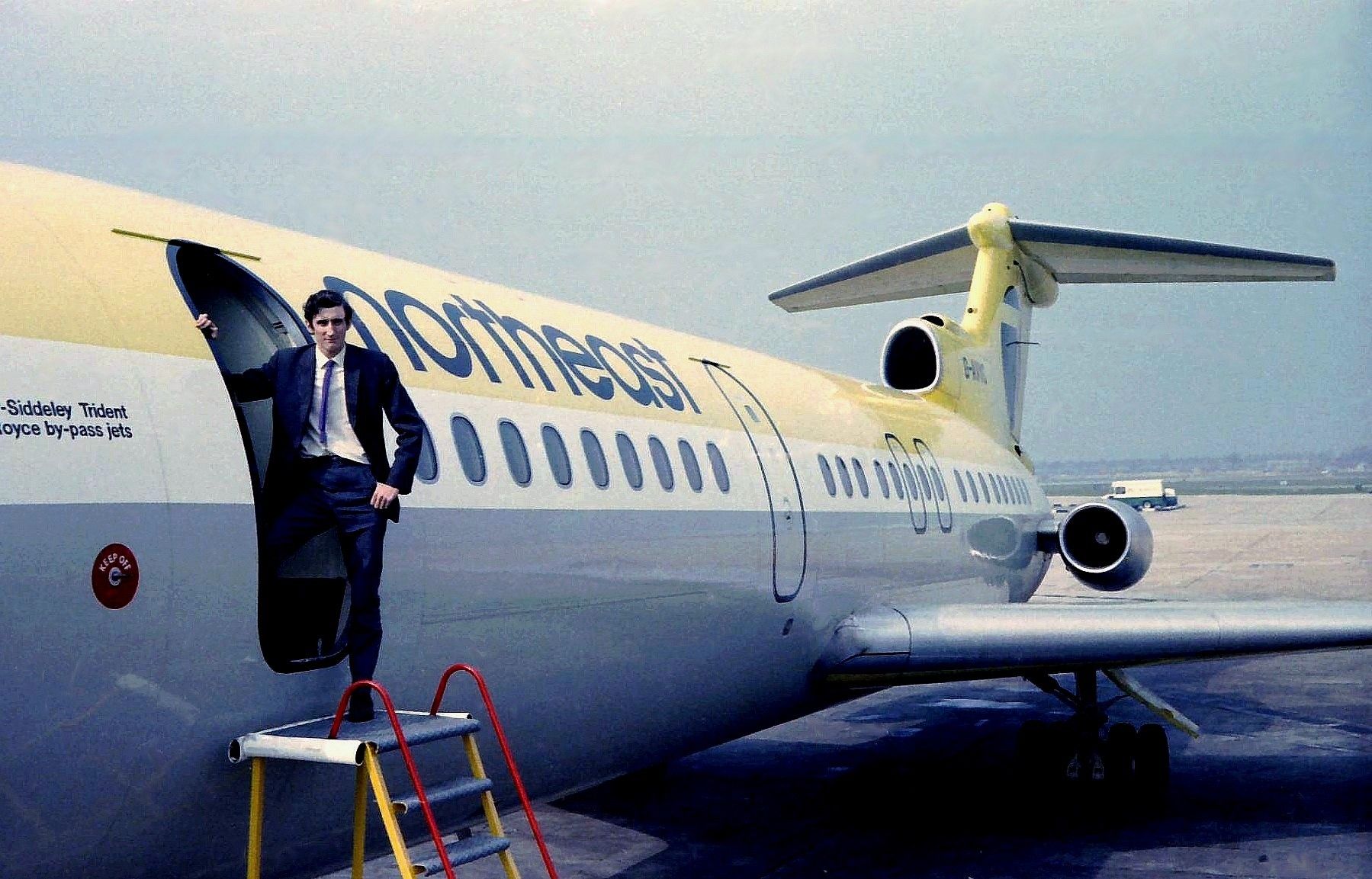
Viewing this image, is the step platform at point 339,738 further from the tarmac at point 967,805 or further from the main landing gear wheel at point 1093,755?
the main landing gear wheel at point 1093,755

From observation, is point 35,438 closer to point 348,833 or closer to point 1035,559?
point 348,833

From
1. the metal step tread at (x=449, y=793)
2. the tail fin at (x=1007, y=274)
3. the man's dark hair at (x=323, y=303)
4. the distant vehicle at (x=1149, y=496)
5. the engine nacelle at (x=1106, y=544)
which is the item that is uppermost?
the distant vehicle at (x=1149, y=496)

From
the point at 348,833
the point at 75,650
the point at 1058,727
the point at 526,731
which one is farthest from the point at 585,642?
the point at 1058,727

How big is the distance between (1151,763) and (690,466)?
20.0ft

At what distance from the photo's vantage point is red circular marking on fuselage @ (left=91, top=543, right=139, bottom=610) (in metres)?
4.02

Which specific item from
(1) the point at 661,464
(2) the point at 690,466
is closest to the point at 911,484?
(2) the point at 690,466

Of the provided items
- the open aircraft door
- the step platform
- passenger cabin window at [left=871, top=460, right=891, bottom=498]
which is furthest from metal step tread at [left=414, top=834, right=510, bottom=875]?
passenger cabin window at [left=871, top=460, right=891, bottom=498]

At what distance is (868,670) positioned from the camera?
9.79 metres

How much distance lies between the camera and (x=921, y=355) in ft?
49.4

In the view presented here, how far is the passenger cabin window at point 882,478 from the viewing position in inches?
430

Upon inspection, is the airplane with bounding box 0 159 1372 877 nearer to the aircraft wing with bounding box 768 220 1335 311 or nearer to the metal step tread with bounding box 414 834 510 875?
the metal step tread with bounding box 414 834 510 875

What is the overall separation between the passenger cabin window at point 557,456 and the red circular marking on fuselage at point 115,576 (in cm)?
248

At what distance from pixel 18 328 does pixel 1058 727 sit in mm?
10011

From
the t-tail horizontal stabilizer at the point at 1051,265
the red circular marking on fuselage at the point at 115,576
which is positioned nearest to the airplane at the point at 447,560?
the red circular marking on fuselage at the point at 115,576
